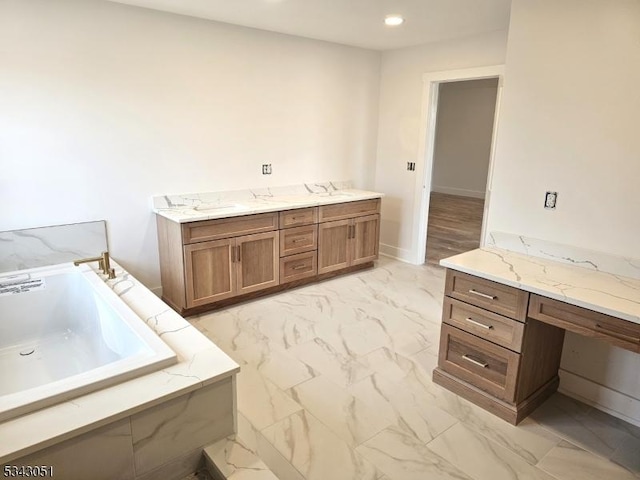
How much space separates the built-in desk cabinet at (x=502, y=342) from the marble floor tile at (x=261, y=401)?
91cm

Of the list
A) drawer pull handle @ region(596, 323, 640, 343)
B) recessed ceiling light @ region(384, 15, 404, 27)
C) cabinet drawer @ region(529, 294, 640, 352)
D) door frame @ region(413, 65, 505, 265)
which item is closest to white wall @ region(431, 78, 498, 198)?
door frame @ region(413, 65, 505, 265)

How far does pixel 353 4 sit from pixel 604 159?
74.1 inches

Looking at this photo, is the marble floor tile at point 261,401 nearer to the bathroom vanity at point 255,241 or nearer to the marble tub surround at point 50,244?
the bathroom vanity at point 255,241

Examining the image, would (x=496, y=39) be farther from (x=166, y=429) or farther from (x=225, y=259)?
(x=166, y=429)

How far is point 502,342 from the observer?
2.26 m

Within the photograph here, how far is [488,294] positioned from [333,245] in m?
2.13

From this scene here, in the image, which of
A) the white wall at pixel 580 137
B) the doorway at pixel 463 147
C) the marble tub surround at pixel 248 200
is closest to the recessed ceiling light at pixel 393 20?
the white wall at pixel 580 137

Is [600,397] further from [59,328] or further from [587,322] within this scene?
[59,328]

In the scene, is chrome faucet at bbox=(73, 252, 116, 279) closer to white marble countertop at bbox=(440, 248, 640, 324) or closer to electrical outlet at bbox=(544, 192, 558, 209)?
white marble countertop at bbox=(440, 248, 640, 324)

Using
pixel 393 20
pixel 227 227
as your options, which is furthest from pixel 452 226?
pixel 227 227

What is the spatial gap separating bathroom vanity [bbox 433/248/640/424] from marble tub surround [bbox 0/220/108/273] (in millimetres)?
2533

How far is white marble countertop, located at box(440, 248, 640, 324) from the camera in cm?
190

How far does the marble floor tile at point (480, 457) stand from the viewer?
76.1 inches

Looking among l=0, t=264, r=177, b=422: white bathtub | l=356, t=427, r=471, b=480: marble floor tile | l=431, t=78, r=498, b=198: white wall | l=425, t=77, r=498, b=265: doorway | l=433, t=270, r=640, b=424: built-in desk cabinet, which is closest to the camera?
l=356, t=427, r=471, b=480: marble floor tile
